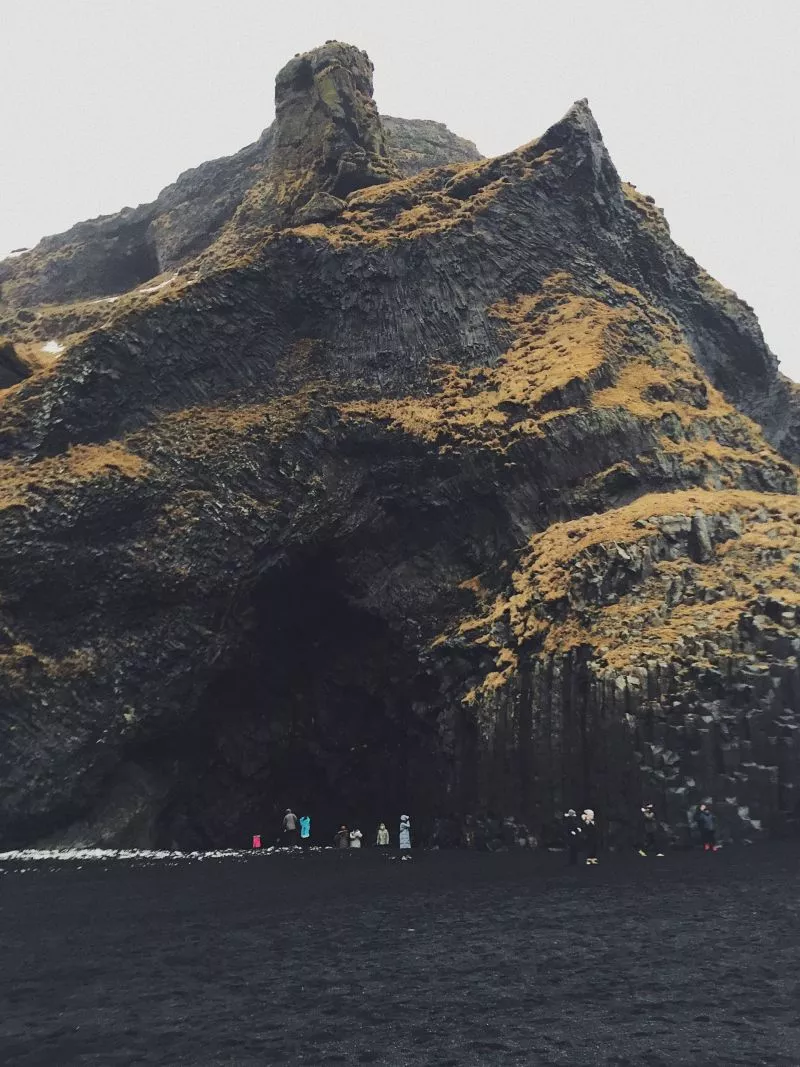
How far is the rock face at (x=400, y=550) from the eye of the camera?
39.8 m

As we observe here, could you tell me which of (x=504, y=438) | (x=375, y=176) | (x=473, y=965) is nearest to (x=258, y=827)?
(x=504, y=438)

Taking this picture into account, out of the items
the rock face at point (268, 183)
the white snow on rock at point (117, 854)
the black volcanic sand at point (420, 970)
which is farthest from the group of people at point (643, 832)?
the rock face at point (268, 183)

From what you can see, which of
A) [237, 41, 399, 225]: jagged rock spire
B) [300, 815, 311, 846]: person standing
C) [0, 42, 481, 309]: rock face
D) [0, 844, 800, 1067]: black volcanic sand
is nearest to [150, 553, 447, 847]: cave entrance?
[300, 815, 311, 846]: person standing

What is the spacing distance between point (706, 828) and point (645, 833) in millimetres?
2711

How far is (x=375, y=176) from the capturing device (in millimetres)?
74688

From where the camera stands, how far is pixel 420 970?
60.0ft

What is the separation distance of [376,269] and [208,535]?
82.7 feet

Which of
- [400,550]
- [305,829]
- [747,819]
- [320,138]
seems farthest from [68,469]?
[320,138]

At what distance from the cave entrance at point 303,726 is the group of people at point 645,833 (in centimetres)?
1602

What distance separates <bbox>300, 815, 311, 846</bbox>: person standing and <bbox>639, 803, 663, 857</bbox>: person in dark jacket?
23.0 meters

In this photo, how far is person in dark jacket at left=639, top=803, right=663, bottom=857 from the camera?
35.5 meters

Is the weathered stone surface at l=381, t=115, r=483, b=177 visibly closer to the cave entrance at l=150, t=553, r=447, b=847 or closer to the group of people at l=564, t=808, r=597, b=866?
the cave entrance at l=150, t=553, r=447, b=847

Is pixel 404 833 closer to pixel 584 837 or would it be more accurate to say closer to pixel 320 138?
pixel 584 837

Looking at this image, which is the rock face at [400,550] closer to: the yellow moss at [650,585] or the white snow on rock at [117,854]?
the yellow moss at [650,585]
